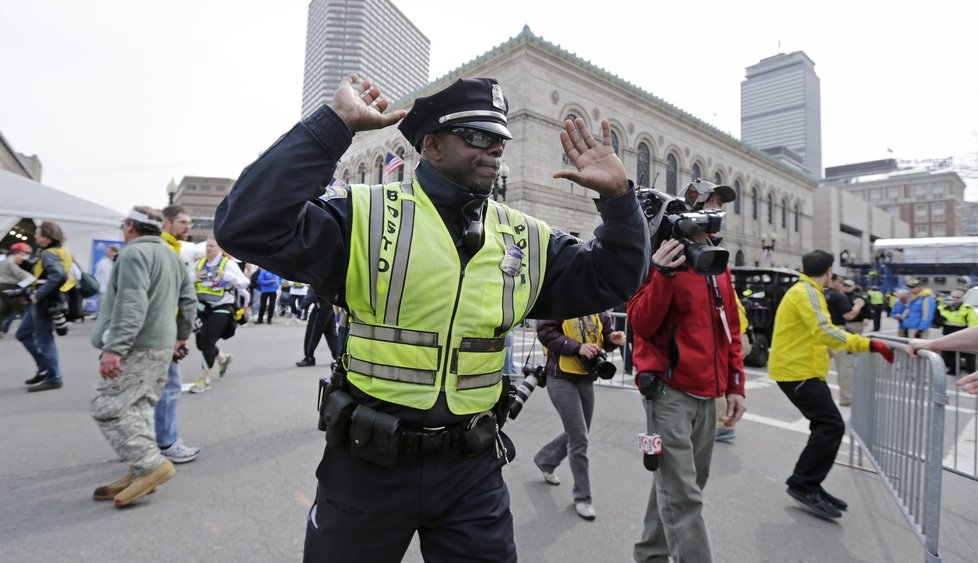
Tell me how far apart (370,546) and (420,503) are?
0.19 metres

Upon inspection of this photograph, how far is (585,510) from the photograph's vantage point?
3381 millimetres

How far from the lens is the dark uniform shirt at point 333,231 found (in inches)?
50.7

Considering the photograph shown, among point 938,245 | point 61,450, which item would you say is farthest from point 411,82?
point 61,450

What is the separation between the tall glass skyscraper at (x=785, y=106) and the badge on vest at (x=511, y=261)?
134499mm

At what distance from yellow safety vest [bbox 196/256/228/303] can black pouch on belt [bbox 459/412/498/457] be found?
5.62 m

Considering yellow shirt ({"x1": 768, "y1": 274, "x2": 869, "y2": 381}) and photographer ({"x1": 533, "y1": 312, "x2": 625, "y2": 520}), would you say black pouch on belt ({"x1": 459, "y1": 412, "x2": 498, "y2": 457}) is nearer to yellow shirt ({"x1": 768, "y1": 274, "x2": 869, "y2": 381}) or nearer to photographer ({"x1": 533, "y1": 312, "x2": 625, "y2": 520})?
photographer ({"x1": 533, "y1": 312, "x2": 625, "y2": 520})

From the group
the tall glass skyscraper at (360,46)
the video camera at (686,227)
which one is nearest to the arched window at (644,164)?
the video camera at (686,227)

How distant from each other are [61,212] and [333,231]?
1764 centimetres

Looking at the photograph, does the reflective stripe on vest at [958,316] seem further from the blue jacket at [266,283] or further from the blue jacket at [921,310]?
the blue jacket at [266,283]

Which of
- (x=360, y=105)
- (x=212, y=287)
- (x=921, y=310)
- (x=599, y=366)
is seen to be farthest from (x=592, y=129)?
(x=360, y=105)

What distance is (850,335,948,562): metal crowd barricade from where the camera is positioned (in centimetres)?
283

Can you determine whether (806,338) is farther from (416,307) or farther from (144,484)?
(144,484)

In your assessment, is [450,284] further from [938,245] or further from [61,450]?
[938,245]

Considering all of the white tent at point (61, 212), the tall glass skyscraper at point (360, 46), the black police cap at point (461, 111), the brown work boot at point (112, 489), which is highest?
the tall glass skyscraper at point (360, 46)
